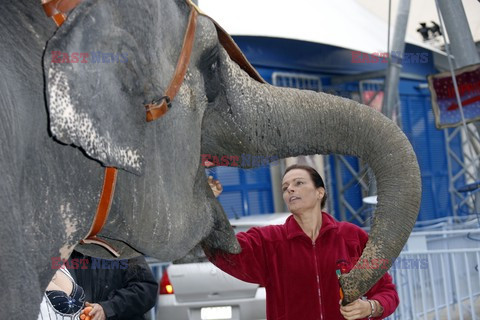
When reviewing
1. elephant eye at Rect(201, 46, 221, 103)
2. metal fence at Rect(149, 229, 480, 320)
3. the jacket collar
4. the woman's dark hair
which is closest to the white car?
metal fence at Rect(149, 229, 480, 320)

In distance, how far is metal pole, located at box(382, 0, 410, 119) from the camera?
37.9ft

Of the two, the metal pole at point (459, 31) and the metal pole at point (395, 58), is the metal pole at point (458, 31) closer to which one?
the metal pole at point (459, 31)

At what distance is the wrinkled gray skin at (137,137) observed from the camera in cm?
130

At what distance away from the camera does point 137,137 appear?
1.43m

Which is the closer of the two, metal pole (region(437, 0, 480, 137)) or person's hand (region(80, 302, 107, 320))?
person's hand (region(80, 302, 107, 320))

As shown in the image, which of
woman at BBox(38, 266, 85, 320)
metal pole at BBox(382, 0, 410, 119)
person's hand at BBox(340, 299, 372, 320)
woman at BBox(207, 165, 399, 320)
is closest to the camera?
person's hand at BBox(340, 299, 372, 320)

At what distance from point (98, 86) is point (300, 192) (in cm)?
288

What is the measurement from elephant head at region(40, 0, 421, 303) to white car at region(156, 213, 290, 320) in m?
4.93

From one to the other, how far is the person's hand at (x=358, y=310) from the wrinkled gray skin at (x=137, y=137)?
1.09 metres

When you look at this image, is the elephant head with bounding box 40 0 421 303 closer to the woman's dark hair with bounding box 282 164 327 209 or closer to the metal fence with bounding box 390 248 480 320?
the woman's dark hair with bounding box 282 164 327 209

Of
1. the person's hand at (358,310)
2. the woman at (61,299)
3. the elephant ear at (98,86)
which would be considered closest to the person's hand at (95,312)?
the woman at (61,299)

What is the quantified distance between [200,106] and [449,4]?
6.26 metres

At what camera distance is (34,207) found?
138 centimetres

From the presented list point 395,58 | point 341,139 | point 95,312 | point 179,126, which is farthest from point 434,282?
point 179,126
